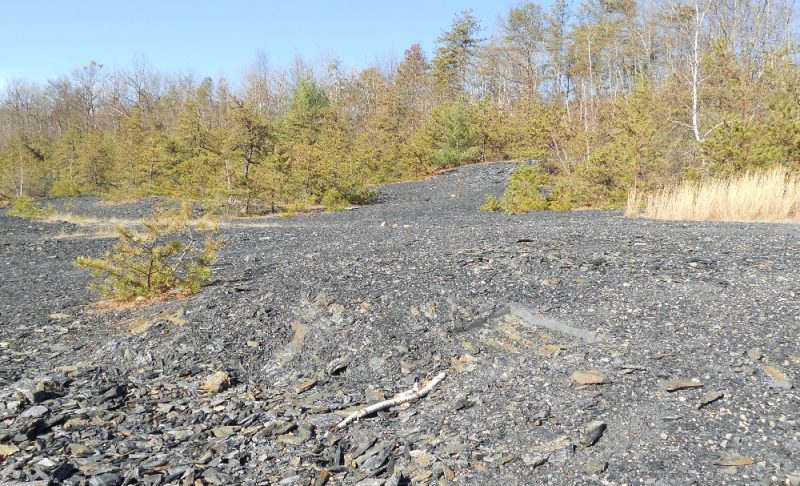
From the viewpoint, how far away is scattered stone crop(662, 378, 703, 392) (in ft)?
7.63

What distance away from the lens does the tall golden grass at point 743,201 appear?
748 cm

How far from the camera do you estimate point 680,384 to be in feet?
7.70

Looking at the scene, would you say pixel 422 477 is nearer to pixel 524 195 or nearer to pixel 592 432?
pixel 592 432

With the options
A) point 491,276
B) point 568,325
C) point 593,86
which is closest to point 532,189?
point 491,276

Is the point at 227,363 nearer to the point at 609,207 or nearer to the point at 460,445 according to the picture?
the point at 460,445

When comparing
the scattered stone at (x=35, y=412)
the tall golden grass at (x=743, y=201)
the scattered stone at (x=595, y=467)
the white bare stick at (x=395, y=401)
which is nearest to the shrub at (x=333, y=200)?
the tall golden grass at (x=743, y=201)

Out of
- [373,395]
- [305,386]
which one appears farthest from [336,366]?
[373,395]

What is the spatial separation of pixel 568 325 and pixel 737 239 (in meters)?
2.80

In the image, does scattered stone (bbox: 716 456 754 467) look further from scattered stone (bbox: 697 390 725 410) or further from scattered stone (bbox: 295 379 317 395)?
scattered stone (bbox: 295 379 317 395)

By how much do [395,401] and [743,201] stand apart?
23.1ft

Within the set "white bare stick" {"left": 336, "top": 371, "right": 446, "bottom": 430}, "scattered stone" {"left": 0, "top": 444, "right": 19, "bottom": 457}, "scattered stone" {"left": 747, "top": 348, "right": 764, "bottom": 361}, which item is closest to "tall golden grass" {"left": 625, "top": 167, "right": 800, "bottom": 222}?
"scattered stone" {"left": 747, "top": 348, "right": 764, "bottom": 361}

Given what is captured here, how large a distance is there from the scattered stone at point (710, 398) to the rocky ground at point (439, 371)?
0.06ft

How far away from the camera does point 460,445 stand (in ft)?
7.20

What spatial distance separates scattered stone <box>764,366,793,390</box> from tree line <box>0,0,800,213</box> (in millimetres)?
Answer: 7811
